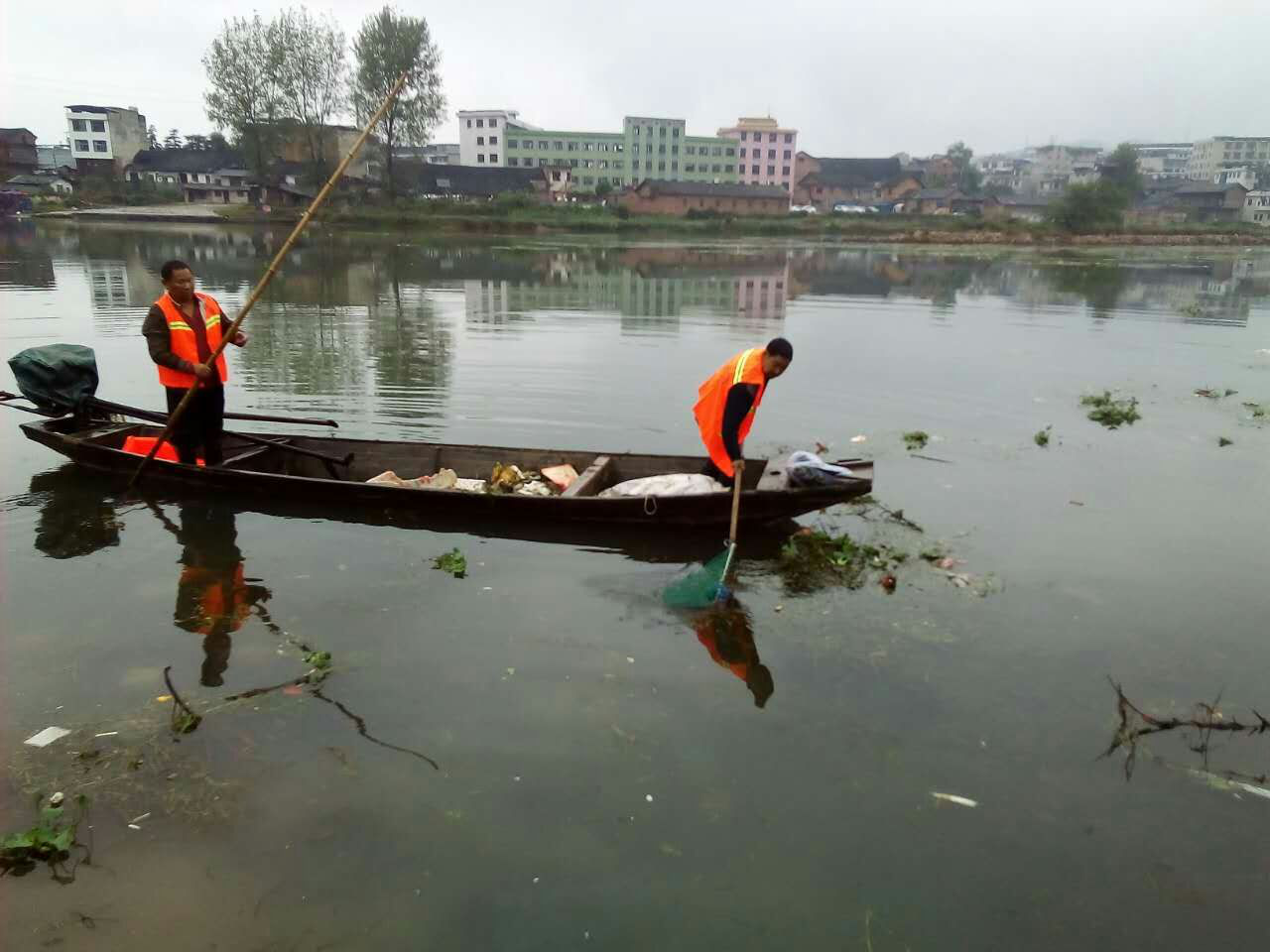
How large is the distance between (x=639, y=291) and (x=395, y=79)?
4092cm

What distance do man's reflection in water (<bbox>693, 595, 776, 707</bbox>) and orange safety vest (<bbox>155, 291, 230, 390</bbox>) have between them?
5010mm

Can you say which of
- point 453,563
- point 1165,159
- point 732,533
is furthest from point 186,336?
point 1165,159

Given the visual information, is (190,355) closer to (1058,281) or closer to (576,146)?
(1058,281)

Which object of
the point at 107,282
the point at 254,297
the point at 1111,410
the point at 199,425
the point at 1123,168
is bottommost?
the point at 1111,410

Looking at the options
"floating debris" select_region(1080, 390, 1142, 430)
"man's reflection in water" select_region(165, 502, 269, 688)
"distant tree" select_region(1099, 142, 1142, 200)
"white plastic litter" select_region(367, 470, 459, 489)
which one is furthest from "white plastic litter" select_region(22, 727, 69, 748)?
"distant tree" select_region(1099, 142, 1142, 200)

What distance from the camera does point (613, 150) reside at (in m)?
90.8

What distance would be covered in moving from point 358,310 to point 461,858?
17.7m

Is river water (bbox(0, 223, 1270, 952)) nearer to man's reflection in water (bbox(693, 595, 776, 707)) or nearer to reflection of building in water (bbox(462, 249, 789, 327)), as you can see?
man's reflection in water (bbox(693, 595, 776, 707))

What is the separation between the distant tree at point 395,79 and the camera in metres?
57.7

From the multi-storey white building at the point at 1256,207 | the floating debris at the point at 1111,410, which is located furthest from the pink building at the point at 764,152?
the floating debris at the point at 1111,410

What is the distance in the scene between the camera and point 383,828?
404 centimetres

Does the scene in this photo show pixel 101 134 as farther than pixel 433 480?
Yes

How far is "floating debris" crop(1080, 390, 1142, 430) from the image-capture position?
11828 mm

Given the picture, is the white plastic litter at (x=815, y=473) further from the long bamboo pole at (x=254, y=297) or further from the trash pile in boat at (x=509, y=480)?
the long bamboo pole at (x=254, y=297)
